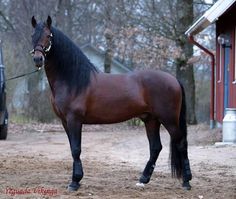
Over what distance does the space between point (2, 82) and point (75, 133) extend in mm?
7386

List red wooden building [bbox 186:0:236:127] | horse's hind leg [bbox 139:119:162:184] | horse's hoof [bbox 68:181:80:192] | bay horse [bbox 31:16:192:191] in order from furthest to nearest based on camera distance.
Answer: red wooden building [bbox 186:0:236:127] → horse's hind leg [bbox 139:119:162:184] → bay horse [bbox 31:16:192:191] → horse's hoof [bbox 68:181:80:192]

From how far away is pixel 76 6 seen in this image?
2894cm

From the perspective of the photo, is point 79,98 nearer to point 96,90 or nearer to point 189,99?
point 96,90

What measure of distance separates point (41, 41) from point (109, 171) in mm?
2596

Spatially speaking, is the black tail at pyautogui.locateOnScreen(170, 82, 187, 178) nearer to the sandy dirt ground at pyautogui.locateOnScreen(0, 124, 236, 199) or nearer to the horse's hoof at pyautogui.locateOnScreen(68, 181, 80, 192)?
the sandy dirt ground at pyautogui.locateOnScreen(0, 124, 236, 199)

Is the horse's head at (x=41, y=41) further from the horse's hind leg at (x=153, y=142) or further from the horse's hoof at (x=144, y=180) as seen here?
the horse's hoof at (x=144, y=180)

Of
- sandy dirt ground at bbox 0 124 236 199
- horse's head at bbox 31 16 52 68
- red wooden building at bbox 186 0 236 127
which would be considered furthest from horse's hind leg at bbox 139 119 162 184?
red wooden building at bbox 186 0 236 127

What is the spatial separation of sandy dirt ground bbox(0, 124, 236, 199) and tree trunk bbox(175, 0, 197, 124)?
773 cm

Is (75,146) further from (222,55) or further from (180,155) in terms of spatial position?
(222,55)

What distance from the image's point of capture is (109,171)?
8828mm

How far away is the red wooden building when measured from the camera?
44.5ft

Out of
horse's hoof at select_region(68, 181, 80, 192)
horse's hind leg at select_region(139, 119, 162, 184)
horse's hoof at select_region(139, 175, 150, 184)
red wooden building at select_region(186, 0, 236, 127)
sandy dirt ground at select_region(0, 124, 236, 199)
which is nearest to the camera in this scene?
sandy dirt ground at select_region(0, 124, 236, 199)

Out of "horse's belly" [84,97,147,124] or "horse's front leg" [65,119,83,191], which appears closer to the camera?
"horse's front leg" [65,119,83,191]

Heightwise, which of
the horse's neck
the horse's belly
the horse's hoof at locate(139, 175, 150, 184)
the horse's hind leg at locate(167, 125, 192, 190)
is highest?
the horse's neck
